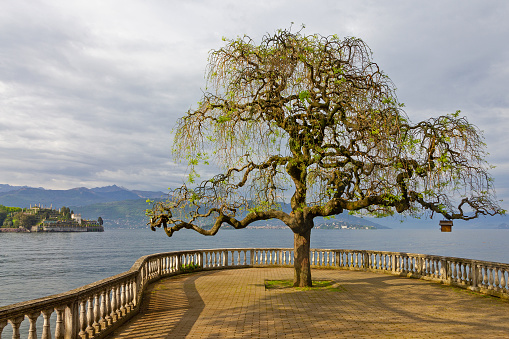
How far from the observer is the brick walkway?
9.07 meters

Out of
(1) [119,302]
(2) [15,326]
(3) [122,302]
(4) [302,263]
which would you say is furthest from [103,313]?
(4) [302,263]

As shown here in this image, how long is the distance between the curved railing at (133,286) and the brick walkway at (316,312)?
21.3 inches

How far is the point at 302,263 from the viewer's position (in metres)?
15.8

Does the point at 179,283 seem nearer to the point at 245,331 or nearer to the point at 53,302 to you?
the point at 245,331

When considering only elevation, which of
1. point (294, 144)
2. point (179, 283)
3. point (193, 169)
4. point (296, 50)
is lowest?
point (179, 283)

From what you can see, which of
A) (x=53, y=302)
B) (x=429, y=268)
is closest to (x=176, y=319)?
(x=53, y=302)

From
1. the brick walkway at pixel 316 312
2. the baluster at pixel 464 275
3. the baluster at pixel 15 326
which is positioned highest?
the baluster at pixel 15 326

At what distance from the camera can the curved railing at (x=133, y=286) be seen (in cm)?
651

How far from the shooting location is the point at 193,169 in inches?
567

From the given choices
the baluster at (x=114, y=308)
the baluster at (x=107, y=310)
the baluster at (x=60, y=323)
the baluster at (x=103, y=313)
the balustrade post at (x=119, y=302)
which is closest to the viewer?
the baluster at (x=60, y=323)

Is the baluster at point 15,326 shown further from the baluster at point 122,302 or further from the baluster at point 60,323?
the baluster at point 122,302

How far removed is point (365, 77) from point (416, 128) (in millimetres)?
2748

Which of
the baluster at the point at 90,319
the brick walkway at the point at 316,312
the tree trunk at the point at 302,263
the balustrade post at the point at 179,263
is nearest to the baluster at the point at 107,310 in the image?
the brick walkway at the point at 316,312

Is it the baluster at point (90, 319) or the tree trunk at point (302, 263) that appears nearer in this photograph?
the baluster at point (90, 319)
